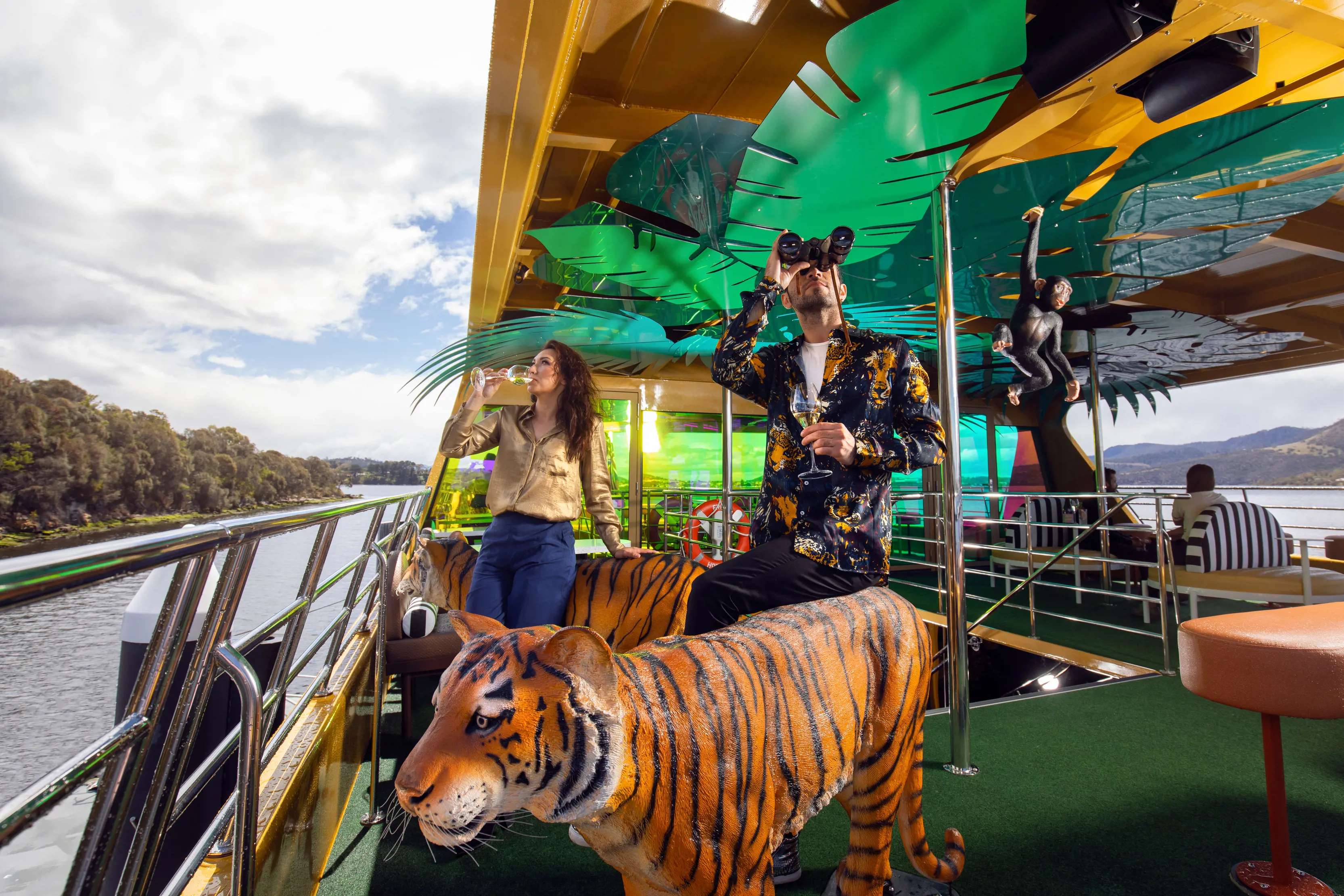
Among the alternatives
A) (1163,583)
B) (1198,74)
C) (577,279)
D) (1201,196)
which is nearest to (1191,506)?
(1163,583)

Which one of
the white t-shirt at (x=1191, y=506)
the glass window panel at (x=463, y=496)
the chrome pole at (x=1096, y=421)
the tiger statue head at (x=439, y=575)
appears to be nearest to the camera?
the tiger statue head at (x=439, y=575)

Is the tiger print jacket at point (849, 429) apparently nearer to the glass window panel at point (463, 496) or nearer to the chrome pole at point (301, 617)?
the chrome pole at point (301, 617)

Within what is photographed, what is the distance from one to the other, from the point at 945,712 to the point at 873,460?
2.42 metres

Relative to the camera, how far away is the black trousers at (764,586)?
1199 mm

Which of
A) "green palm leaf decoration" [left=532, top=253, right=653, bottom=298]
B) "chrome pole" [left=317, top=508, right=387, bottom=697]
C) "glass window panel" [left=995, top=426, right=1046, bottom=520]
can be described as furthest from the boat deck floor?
"glass window panel" [left=995, top=426, right=1046, bottom=520]

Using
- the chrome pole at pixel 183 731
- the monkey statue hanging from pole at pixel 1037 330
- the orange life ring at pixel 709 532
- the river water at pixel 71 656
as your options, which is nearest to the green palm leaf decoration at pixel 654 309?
the orange life ring at pixel 709 532

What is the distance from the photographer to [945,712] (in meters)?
2.98

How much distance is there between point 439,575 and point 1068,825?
7.97ft

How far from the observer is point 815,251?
1.37m

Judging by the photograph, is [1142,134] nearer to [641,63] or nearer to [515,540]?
[641,63]

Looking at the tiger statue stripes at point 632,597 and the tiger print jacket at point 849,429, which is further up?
the tiger print jacket at point 849,429

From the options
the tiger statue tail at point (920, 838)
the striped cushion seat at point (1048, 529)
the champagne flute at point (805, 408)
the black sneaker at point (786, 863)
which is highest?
the champagne flute at point (805, 408)

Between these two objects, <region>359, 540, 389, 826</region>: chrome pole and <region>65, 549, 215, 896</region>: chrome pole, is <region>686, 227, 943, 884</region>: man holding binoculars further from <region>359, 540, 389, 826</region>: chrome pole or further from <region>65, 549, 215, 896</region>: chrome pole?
<region>359, 540, 389, 826</region>: chrome pole

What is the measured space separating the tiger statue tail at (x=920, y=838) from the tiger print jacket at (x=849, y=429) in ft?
1.41
